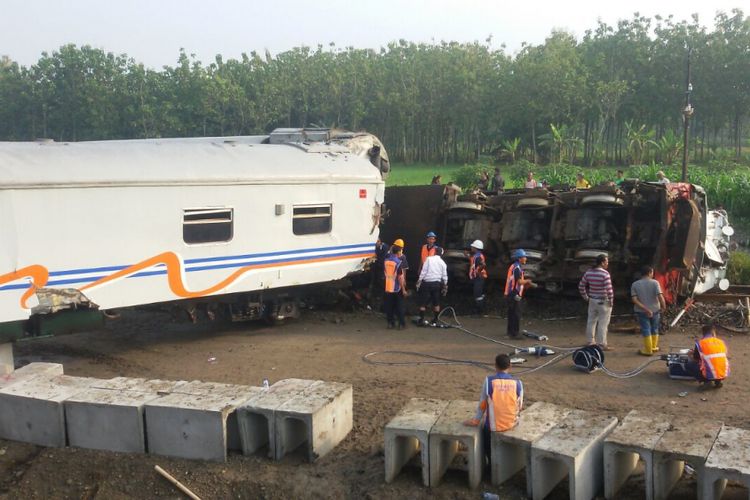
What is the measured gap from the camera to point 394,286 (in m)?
13.2

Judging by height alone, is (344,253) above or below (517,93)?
below

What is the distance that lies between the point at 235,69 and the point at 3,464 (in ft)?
150

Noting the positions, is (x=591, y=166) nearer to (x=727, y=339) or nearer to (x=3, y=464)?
(x=727, y=339)

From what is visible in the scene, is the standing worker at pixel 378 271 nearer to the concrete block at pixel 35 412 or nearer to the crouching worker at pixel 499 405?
the concrete block at pixel 35 412

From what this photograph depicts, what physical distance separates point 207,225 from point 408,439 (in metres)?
5.71

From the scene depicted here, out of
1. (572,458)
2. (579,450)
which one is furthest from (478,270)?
(572,458)

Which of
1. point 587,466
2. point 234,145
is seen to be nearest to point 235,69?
point 234,145

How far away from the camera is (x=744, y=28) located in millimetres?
42312

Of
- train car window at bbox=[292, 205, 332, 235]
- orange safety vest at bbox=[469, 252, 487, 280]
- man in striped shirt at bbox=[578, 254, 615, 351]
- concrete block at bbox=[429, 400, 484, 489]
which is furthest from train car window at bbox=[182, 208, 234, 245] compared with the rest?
concrete block at bbox=[429, 400, 484, 489]

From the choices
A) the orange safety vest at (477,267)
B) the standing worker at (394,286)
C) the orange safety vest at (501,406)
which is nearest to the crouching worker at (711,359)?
the orange safety vest at (501,406)

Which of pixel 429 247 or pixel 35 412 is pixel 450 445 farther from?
pixel 429 247

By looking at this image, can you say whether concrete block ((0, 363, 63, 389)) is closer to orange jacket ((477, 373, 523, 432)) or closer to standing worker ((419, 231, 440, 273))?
orange jacket ((477, 373, 523, 432))

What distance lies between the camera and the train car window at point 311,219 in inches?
509

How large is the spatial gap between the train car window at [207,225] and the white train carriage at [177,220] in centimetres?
2
